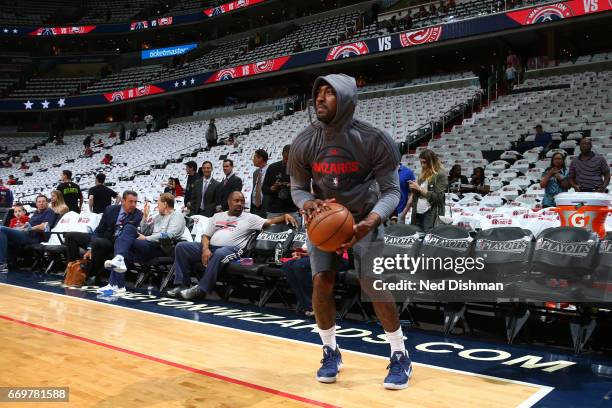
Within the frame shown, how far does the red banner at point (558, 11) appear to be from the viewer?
50.7 ft

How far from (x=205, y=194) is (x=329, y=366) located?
469cm

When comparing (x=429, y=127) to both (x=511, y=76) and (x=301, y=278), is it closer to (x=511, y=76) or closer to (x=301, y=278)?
(x=511, y=76)

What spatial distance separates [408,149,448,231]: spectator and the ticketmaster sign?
30.9 m

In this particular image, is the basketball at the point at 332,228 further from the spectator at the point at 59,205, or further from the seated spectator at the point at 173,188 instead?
the seated spectator at the point at 173,188

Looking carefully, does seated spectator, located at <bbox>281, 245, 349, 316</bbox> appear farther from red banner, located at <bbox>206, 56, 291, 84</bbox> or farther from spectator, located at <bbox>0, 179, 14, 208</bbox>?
red banner, located at <bbox>206, 56, 291, 84</bbox>

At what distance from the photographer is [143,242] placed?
6.79 metres

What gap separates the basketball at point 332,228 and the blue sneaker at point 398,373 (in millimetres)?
714

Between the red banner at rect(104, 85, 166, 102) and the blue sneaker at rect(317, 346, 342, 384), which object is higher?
the red banner at rect(104, 85, 166, 102)

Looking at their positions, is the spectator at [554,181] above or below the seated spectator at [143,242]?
above

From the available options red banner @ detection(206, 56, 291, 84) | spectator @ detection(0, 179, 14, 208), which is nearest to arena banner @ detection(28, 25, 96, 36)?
red banner @ detection(206, 56, 291, 84)

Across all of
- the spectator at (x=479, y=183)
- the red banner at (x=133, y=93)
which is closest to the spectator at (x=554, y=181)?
the spectator at (x=479, y=183)

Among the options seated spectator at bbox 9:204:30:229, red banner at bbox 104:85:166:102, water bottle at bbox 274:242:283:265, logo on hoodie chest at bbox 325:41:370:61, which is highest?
red banner at bbox 104:85:166:102

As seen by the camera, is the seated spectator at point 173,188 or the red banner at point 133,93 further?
the red banner at point 133,93

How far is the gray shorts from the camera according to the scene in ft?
9.88
